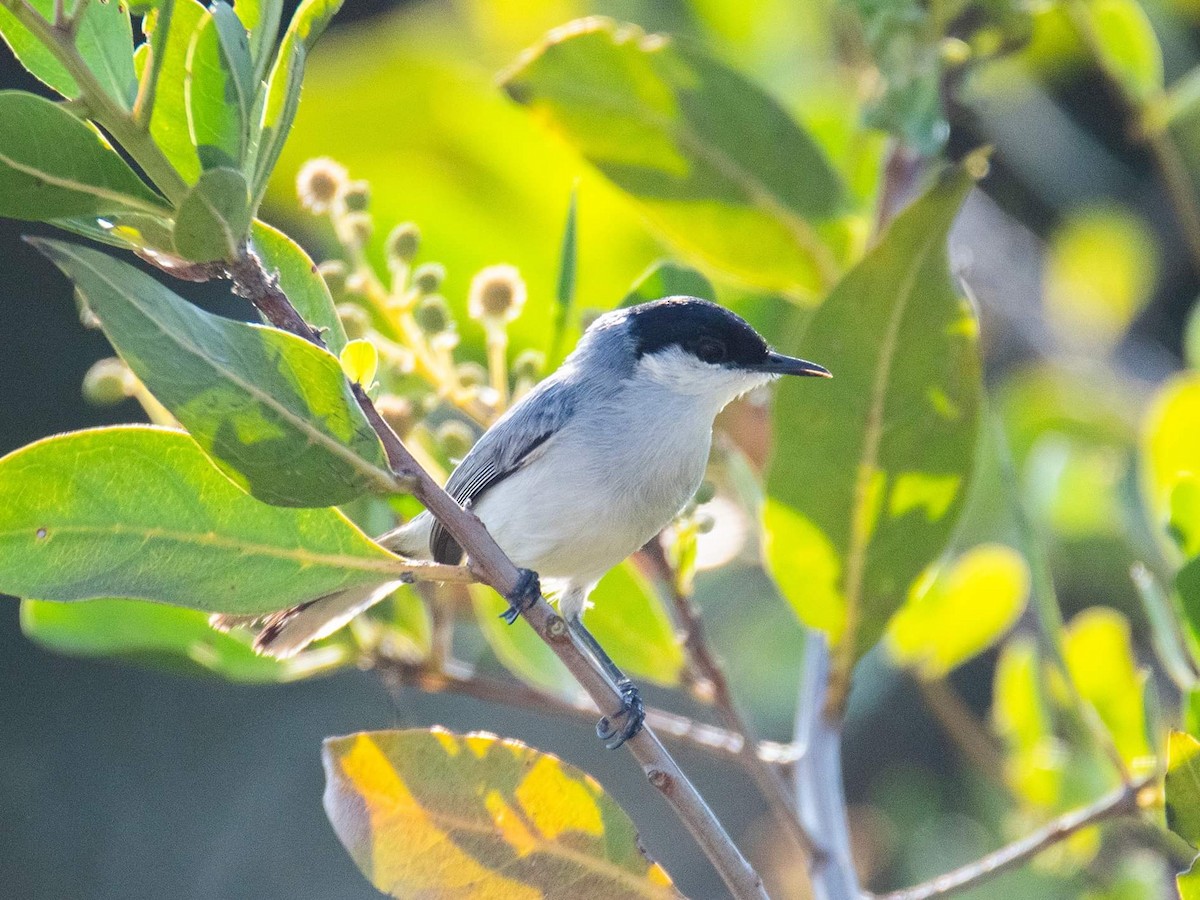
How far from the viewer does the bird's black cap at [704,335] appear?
222 cm

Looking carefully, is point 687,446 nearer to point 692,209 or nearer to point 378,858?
point 692,209

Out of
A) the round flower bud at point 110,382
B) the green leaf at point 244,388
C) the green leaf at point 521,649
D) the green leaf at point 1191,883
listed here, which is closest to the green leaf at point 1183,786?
the green leaf at point 1191,883

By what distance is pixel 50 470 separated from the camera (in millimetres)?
1252

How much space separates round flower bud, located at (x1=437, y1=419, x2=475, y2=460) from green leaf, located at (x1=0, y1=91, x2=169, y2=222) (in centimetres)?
83

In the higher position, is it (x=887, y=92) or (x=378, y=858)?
(x=887, y=92)

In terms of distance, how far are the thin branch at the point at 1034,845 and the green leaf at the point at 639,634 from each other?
50cm

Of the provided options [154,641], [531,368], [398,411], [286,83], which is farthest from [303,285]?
[154,641]

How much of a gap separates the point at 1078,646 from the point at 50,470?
1.65 meters

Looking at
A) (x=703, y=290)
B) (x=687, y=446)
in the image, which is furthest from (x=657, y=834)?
(x=703, y=290)

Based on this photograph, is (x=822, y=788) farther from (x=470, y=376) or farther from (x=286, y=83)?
(x=286, y=83)

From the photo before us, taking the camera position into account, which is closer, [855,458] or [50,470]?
[50,470]

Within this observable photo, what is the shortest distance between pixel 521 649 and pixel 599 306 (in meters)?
0.69

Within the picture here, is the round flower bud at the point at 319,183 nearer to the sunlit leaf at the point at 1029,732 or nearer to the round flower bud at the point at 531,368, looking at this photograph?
the round flower bud at the point at 531,368

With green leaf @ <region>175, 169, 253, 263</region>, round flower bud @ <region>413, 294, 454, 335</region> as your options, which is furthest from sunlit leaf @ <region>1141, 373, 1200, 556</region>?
green leaf @ <region>175, 169, 253, 263</region>
